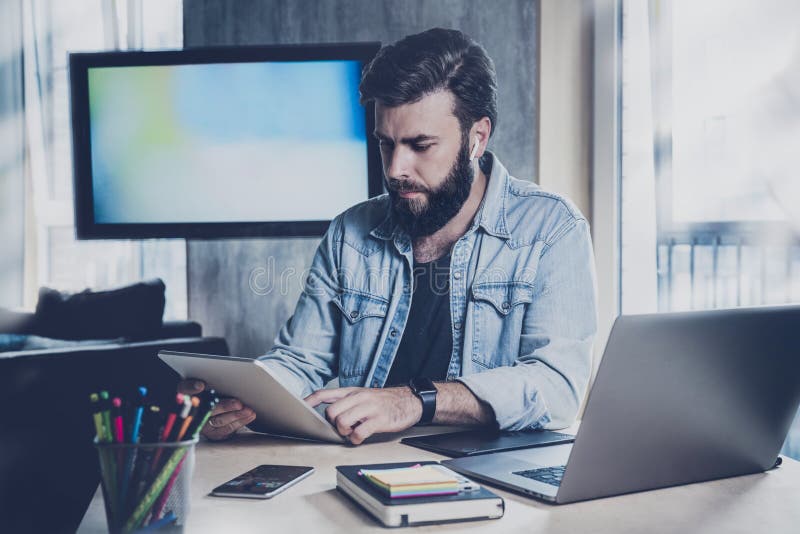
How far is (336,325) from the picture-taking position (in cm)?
177

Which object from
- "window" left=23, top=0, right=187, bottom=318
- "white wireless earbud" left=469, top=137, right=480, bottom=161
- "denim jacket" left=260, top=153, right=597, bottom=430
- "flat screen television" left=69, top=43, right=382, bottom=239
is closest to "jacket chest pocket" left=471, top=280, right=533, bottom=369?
"denim jacket" left=260, top=153, right=597, bottom=430

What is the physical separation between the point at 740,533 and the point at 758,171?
5.41ft

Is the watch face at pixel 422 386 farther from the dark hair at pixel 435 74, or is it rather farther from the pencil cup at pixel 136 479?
the dark hair at pixel 435 74

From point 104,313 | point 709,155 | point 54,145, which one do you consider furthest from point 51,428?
point 54,145

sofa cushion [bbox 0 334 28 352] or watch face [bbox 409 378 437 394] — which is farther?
sofa cushion [bbox 0 334 28 352]

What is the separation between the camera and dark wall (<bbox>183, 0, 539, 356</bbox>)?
3.13 m

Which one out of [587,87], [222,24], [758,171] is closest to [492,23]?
[587,87]

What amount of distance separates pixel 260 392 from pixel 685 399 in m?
0.59

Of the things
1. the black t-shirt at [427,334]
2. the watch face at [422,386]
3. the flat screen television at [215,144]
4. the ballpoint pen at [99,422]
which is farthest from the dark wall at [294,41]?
the ballpoint pen at [99,422]

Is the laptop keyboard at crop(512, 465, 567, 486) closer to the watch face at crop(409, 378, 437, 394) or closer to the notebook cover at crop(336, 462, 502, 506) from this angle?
the notebook cover at crop(336, 462, 502, 506)

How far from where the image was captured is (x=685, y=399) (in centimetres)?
86

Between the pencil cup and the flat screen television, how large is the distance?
1.85m

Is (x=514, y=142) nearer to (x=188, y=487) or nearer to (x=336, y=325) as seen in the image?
(x=336, y=325)

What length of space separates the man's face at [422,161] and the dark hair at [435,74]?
0.02m
